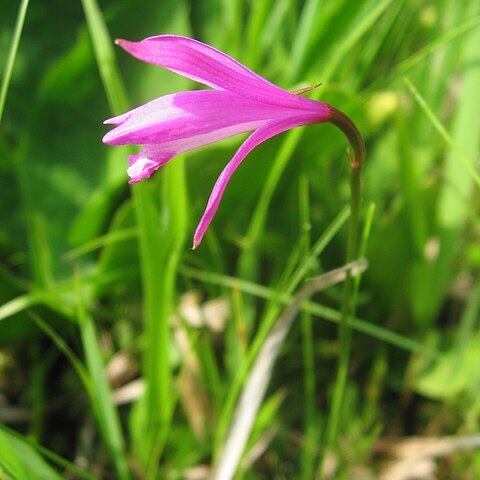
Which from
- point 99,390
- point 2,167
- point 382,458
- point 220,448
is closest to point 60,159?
point 2,167

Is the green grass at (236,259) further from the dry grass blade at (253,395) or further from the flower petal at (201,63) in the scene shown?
the flower petal at (201,63)

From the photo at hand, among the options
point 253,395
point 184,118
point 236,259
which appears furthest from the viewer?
point 236,259

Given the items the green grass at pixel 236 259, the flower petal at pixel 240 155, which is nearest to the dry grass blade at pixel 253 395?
the green grass at pixel 236 259

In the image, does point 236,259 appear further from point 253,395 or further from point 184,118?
point 184,118

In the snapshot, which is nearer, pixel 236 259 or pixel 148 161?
pixel 148 161

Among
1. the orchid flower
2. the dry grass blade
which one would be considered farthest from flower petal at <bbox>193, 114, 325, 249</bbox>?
the dry grass blade

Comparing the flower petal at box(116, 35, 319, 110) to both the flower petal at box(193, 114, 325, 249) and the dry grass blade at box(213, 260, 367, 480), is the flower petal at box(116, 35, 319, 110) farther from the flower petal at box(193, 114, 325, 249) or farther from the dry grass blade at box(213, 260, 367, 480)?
the dry grass blade at box(213, 260, 367, 480)

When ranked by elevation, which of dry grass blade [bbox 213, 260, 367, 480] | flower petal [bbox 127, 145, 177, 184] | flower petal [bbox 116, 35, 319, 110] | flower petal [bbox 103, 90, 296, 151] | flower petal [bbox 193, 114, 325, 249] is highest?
flower petal [bbox 116, 35, 319, 110]

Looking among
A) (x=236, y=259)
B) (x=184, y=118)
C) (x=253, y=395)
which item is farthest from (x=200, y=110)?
(x=236, y=259)
